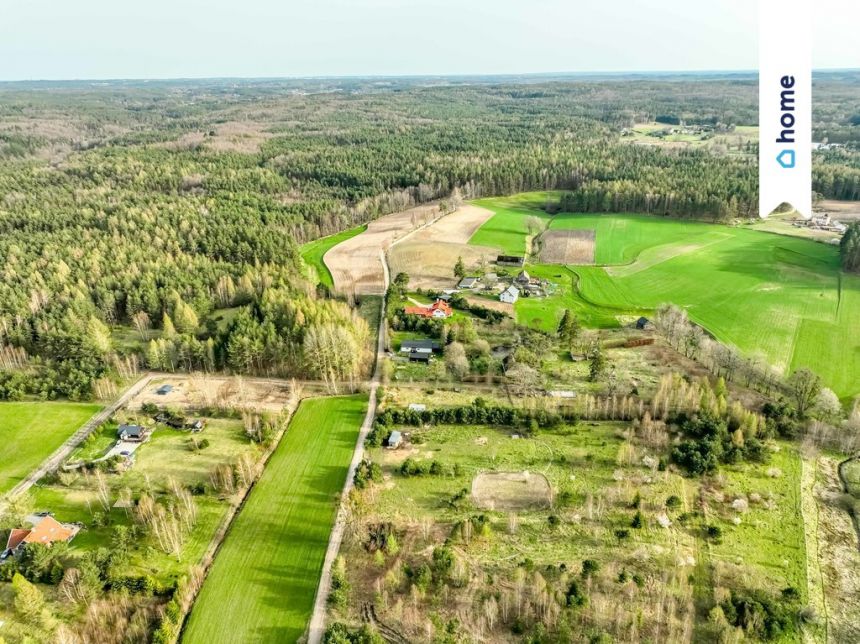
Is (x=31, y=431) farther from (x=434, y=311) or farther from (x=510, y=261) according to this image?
(x=510, y=261)

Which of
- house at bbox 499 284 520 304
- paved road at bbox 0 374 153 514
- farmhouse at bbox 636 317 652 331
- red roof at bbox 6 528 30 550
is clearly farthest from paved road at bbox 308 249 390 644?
farmhouse at bbox 636 317 652 331

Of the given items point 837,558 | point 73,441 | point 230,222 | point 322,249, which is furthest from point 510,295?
point 230,222

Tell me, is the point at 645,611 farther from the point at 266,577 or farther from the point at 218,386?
the point at 218,386

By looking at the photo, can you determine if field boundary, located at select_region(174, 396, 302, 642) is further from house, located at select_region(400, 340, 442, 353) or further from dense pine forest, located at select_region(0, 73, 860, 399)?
house, located at select_region(400, 340, 442, 353)

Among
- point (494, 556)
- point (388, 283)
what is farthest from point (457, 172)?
point (494, 556)

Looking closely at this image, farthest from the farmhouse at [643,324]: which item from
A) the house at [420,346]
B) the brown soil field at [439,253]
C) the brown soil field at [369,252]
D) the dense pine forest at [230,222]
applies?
the brown soil field at [369,252]
